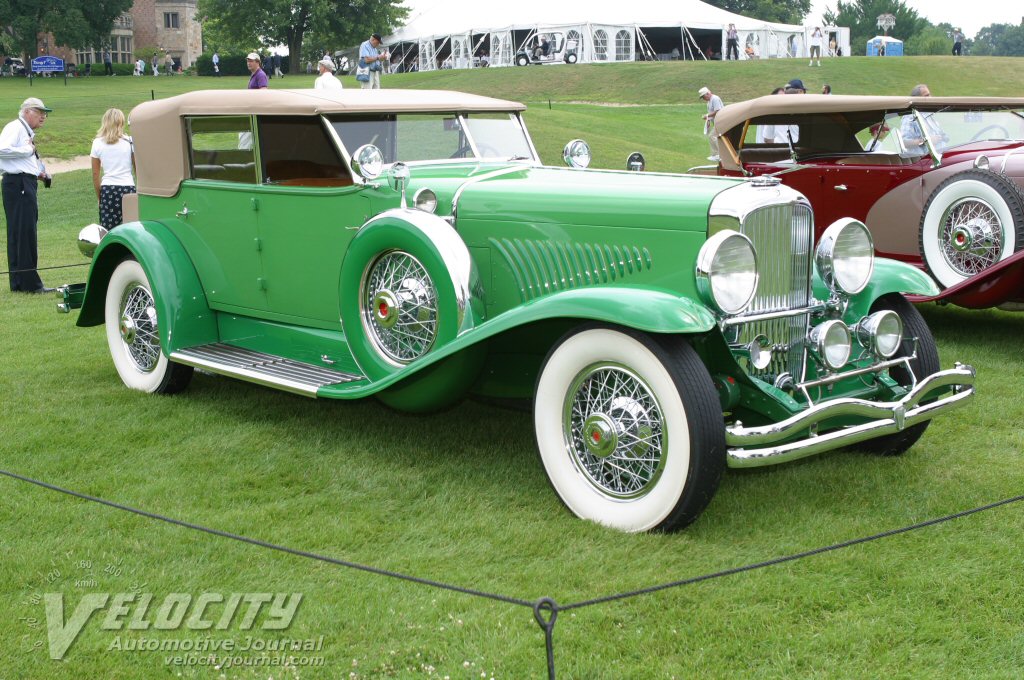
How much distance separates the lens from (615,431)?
12.9 feet

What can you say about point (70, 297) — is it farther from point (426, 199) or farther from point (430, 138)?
point (426, 199)

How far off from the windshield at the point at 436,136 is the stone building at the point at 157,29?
213 ft

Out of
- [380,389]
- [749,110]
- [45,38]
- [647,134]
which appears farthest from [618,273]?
[45,38]

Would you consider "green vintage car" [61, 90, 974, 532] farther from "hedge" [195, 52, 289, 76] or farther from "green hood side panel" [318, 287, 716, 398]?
"hedge" [195, 52, 289, 76]

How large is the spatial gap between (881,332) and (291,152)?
325 centimetres

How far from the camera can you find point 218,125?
19.0ft

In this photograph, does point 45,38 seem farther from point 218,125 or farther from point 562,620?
point 562,620

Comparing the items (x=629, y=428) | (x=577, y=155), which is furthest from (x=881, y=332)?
(x=577, y=155)

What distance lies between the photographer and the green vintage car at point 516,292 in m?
3.89

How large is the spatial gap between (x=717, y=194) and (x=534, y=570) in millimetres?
1667

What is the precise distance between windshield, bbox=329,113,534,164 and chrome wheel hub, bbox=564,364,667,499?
195 centimetres

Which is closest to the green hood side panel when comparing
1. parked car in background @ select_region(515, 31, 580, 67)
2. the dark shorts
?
the dark shorts

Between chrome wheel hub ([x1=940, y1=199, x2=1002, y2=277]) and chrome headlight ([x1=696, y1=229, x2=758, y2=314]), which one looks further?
chrome wheel hub ([x1=940, y1=199, x2=1002, y2=277])

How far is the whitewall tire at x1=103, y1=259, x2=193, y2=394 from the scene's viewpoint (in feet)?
19.8
